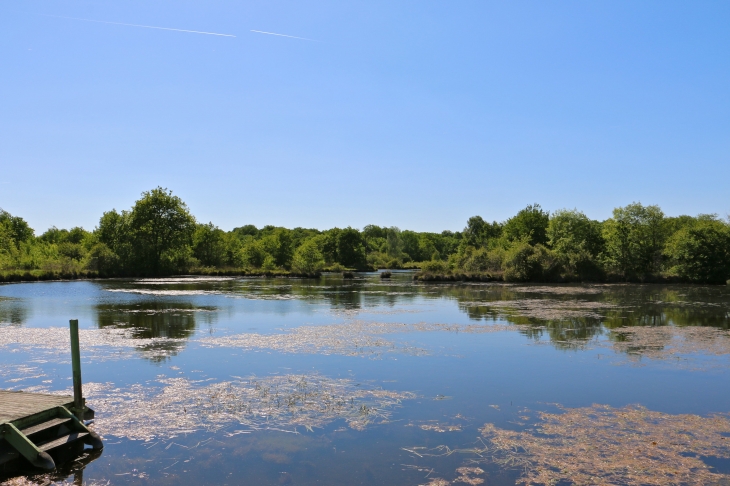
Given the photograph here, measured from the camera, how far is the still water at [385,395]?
8.92 meters

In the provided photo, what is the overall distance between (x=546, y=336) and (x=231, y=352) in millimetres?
12406

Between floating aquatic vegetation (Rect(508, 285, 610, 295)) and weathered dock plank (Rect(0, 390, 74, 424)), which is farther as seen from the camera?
floating aquatic vegetation (Rect(508, 285, 610, 295))

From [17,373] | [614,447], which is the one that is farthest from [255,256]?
[614,447]

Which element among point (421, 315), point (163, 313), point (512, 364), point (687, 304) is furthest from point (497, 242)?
point (512, 364)

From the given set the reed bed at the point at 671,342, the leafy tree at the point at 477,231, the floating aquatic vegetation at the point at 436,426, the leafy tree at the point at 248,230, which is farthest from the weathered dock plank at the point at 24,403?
the leafy tree at the point at 248,230

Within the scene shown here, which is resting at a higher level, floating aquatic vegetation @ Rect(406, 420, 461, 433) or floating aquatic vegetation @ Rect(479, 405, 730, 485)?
floating aquatic vegetation @ Rect(406, 420, 461, 433)

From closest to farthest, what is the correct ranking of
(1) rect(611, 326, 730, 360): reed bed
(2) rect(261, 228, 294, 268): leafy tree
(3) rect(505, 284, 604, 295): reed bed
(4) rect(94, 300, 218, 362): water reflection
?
(1) rect(611, 326, 730, 360): reed bed → (4) rect(94, 300, 218, 362): water reflection → (3) rect(505, 284, 604, 295): reed bed → (2) rect(261, 228, 294, 268): leafy tree

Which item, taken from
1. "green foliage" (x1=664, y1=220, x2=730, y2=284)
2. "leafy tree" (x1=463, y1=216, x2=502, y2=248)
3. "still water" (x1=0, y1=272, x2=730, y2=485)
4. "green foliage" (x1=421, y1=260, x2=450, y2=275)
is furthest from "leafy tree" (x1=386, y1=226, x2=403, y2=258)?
"still water" (x1=0, y1=272, x2=730, y2=485)

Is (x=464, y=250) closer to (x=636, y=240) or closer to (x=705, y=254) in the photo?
(x=636, y=240)

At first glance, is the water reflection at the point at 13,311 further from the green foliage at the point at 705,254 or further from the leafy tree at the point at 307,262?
the green foliage at the point at 705,254

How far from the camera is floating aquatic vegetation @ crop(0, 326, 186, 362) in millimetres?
17938

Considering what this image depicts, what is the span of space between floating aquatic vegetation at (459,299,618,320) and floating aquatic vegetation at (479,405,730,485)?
16844mm

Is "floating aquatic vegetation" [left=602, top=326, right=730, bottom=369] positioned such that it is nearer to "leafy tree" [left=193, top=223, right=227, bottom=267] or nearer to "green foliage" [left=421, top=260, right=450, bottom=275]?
"green foliage" [left=421, top=260, right=450, bottom=275]

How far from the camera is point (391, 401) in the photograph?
41.1ft
